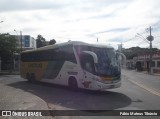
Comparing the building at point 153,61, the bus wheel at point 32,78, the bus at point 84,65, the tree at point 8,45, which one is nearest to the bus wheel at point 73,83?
the bus at point 84,65

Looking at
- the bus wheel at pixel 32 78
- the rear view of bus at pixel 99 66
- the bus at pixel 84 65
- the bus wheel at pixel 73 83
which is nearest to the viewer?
the rear view of bus at pixel 99 66

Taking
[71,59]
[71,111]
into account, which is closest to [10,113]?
[71,111]

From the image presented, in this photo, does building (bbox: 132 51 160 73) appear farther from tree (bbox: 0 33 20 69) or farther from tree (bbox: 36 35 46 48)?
tree (bbox: 36 35 46 48)

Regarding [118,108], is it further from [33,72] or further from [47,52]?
[33,72]

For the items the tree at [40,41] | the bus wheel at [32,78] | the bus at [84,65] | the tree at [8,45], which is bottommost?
the bus wheel at [32,78]

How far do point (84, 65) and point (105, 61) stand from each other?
1.38 meters

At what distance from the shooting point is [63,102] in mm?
15609

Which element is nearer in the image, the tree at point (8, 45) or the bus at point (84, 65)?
the bus at point (84, 65)

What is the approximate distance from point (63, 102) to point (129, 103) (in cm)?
325

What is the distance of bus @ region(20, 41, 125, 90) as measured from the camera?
60.8 feet

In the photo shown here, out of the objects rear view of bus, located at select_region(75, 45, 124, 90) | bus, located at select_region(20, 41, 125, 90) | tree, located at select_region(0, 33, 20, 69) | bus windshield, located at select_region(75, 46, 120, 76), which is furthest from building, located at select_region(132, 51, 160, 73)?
rear view of bus, located at select_region(75, 45, 124, 90)

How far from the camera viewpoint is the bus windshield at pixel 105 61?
61.0 ft

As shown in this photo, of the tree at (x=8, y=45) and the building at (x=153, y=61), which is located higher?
the tree at (x=8, y=45)

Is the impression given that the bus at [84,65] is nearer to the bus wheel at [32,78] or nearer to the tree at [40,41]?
the bus wheel at [32,78]
